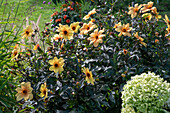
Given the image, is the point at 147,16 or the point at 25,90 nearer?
the point at 25,90

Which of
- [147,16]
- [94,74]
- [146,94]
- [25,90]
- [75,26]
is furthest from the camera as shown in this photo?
[147,16]

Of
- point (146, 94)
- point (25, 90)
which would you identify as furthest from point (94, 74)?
point (25, 90)

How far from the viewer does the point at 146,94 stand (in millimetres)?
1648

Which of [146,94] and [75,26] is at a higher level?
[75,26]

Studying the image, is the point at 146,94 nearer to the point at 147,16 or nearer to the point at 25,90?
the point at 25,90

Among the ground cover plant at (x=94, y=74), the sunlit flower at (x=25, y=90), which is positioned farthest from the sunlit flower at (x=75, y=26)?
the sunlit flower at (x=25, y=90)

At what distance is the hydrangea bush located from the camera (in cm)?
162

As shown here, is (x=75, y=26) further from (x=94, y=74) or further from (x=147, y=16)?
(x=147, y=16)

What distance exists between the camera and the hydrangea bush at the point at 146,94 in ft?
5.32

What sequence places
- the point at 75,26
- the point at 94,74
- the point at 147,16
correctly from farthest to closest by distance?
the point at 147,16
the point at 75,26
the point at 94,74

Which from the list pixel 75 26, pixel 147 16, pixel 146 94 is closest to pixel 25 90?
pixel 75 26

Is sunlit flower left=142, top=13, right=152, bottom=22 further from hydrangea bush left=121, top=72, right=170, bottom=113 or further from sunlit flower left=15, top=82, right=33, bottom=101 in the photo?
sunlit flower left=15, top=82, right=33, bottom=101

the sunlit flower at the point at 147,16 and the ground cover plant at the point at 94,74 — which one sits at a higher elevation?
the sunlit flower at the point at 147,16

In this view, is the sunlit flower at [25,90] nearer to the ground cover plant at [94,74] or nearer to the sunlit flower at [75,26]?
the ground cover plant at [94,74]
